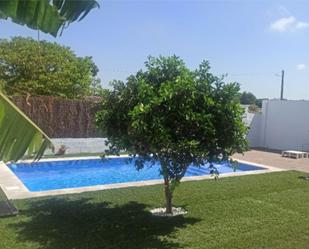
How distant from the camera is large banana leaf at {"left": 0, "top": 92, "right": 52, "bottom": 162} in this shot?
3943mm

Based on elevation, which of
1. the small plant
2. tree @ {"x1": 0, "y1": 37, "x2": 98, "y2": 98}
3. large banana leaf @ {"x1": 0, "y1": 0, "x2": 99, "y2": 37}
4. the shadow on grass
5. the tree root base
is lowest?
the shadow on grass

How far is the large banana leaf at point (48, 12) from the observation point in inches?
157

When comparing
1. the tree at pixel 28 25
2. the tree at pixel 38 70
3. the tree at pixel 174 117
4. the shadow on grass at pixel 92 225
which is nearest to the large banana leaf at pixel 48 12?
the tree at pixel 28 25

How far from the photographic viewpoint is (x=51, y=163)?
702 inches

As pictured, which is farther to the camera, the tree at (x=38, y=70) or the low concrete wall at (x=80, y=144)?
the tree at (x=38, y=70)

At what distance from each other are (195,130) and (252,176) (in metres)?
7.35

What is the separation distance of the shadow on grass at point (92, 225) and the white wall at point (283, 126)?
17.1m

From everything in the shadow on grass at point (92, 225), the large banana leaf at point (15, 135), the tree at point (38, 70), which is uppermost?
the tree at point (38, 70)

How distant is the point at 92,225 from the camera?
9.11 metres

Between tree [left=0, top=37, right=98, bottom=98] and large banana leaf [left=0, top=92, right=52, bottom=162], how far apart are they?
19795mm

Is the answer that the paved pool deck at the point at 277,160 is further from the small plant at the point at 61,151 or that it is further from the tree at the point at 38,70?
the tree at the point at 38,70

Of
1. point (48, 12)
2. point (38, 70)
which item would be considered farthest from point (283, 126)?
point (48, 12)

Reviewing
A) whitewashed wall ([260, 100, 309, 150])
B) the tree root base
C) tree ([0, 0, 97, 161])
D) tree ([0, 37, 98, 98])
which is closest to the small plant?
tree ([0, 37, 98, 98])

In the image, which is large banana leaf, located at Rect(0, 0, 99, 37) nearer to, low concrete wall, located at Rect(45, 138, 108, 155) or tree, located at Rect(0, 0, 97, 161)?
tree, located at Rect(0, 0, 97, 161)
